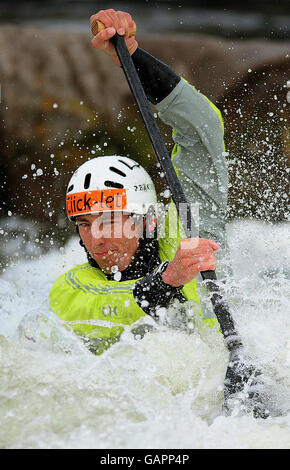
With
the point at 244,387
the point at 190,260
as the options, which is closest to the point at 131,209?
the point at 190,260

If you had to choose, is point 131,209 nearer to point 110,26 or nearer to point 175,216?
point 175,216

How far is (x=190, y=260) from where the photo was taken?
1.66 meters

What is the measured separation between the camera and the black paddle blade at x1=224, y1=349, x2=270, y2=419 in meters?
1.73

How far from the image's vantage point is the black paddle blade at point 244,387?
173cm

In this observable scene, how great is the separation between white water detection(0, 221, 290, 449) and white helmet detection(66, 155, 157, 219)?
45 centimetres

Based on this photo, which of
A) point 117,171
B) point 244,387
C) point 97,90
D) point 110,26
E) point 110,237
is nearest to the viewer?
point 244,387

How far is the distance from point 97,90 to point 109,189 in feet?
7.82

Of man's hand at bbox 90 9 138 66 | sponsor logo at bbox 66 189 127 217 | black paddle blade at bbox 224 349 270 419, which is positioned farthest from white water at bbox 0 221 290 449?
man's hand at bbox 90 9 138 66

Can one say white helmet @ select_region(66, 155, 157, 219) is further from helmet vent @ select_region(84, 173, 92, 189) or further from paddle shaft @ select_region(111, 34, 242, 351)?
paddle shaft @ select_region(111, 34, 242, 351)

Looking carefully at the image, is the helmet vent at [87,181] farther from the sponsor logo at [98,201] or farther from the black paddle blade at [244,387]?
the black paddle blade at [244,387]

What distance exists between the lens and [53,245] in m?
4.54
